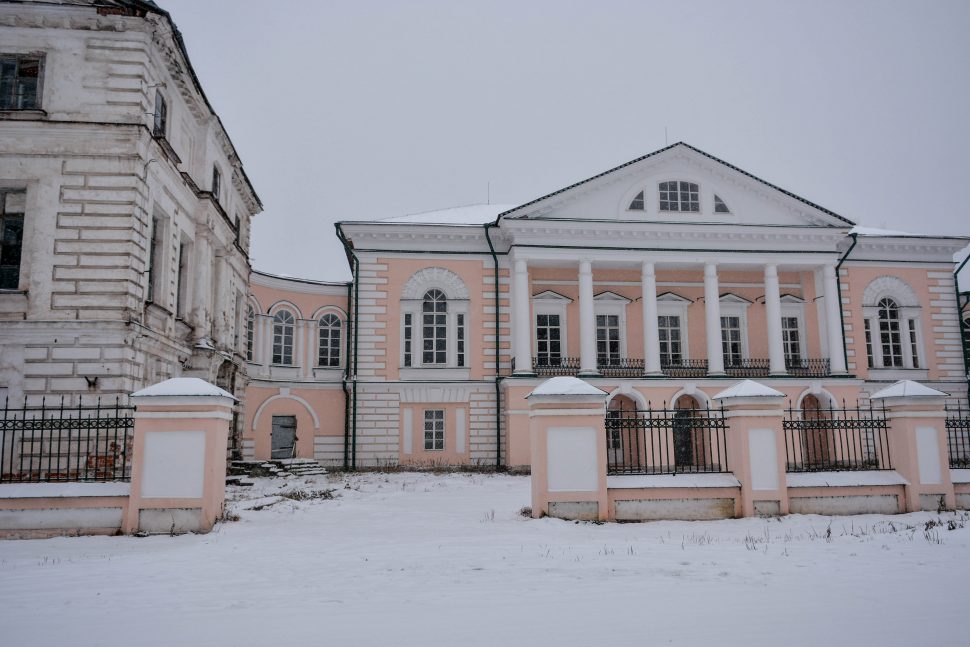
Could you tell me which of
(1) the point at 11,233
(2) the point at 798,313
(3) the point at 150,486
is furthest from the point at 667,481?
(2) the point at 798,313

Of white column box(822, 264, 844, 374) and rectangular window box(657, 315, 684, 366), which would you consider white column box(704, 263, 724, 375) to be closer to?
rectangular window box(657, 315, 684, 366)

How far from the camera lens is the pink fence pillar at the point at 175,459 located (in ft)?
29.7

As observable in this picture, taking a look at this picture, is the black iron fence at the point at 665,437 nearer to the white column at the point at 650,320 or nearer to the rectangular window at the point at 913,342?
the white column at the point at 650,320

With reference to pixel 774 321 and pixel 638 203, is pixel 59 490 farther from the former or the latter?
pixel 774 321

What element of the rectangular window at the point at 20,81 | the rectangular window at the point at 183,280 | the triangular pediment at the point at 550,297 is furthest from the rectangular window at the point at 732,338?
the rectangular window at the point at 20,81

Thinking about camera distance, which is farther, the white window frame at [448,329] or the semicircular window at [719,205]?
the semicircular window at [719,205]

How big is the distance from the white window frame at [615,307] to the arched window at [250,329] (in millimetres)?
10793

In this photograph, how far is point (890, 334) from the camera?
23391 millimetres

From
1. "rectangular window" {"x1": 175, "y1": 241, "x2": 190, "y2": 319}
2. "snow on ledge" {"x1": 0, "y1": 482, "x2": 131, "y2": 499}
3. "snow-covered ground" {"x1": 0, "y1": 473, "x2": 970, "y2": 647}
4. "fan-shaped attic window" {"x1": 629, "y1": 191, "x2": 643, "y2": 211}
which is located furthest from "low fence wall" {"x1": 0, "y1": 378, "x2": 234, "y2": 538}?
"fan-shaped attic window" {"x1": 629, "y1": 191, "x2": 643, "y2": 211}

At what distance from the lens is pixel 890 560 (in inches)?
275

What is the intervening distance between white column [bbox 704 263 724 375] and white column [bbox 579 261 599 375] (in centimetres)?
351

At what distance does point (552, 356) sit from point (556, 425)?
39.7ft

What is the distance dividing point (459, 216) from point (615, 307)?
578cm

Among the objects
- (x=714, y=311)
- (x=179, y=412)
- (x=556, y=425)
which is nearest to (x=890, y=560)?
(x=556, y=425)
